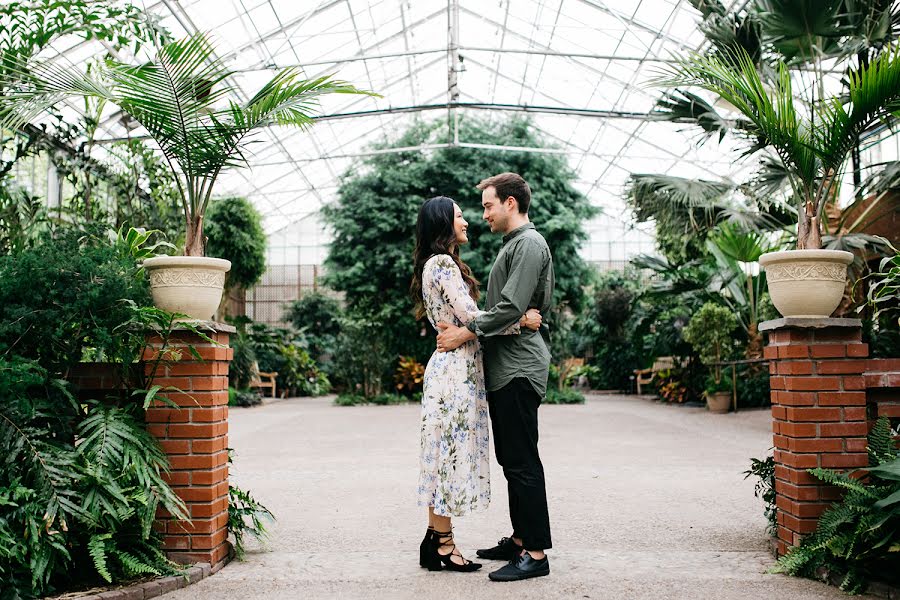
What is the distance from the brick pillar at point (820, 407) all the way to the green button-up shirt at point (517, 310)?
100 centimetres

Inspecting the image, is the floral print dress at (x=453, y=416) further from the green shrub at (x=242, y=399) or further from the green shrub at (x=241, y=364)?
the green shrub at (x=241, y=364)

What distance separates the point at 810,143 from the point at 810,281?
0.71 m

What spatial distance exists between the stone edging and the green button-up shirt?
1.36 m

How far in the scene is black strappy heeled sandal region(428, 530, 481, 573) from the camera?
2.98 meters

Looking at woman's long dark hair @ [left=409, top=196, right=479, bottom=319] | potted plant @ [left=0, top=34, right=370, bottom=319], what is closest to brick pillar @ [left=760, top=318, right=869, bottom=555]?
woman's long dark hair @ [left=409, top=196, right=479, bottom=319]

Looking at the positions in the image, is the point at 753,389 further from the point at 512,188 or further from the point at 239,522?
the point at 239,522

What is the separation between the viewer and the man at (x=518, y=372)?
2908 mm

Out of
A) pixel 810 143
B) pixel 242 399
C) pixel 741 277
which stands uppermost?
pixel 741 277

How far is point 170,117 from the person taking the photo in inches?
127

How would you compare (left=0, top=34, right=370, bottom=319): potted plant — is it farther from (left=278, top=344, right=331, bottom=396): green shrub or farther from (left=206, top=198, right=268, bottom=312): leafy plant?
(left=278, top=344, right=331, bottom=396): green shrub

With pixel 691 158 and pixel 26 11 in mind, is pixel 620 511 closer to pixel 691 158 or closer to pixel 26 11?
pixel 26 11

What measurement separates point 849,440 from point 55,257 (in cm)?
320

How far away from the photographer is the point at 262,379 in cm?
1767

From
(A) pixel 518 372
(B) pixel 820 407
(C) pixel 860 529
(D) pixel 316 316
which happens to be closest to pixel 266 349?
(D) pixel 316 316
